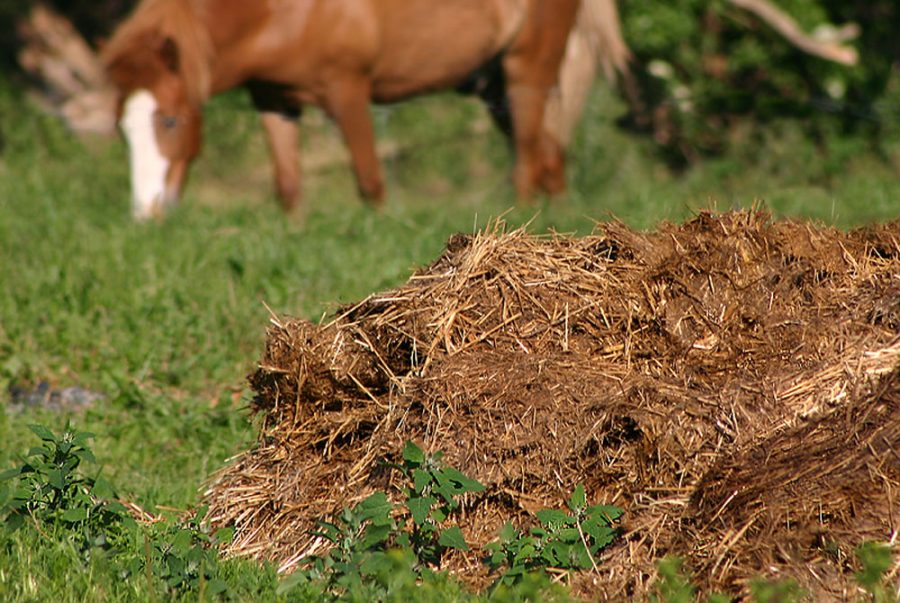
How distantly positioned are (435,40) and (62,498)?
6701 millimetres

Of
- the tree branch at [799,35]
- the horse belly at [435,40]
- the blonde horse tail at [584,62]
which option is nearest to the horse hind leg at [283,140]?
the horse belly at [435,40]

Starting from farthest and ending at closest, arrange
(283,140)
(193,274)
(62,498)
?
→ (283,140)
(193,274)
(62,498)

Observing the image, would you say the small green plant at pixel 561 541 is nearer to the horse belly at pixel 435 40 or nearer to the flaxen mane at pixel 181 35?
the flaxen mane at pixel 181 35

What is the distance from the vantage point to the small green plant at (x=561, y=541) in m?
3.56

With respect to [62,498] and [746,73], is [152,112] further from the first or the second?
[746,73]

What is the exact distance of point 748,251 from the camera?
4.22 m

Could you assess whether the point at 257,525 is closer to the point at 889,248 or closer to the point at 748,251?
the point at 748,251

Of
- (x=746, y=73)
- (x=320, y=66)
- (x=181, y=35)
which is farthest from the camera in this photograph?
(x=746, y=73)

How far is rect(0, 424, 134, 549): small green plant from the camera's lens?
156 inches

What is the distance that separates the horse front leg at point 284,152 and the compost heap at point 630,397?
5.56 metres

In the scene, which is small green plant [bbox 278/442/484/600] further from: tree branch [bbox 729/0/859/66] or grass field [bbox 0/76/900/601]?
tree branch [bbox 729/0/859/66]

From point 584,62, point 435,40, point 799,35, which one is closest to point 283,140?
point 435,40

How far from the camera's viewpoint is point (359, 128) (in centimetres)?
967

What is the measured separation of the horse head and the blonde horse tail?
3230 mm
